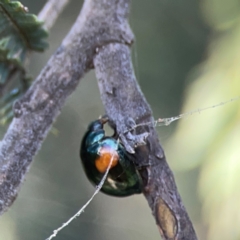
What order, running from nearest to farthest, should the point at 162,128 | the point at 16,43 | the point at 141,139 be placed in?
the point at 141,139, the point at 16,43, the point at 162,128

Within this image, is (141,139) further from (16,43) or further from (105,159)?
(16,43)

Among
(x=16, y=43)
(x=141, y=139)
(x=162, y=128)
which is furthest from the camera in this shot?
(x=162, y=128)

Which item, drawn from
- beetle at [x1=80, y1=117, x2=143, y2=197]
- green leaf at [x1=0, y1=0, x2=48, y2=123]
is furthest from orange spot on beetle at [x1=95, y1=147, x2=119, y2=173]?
green leaf at [x1=0, y1=0, x2=48, y2=123]

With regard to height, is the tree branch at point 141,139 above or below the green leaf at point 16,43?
below

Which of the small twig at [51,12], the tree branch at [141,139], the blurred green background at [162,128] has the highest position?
the small twig at [51,12]

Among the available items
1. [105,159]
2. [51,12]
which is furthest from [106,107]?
[51,12]

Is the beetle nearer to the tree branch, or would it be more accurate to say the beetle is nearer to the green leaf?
the tree branch

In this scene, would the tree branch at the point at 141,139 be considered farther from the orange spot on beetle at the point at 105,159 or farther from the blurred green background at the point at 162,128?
the blurred green background at the point at 162,128

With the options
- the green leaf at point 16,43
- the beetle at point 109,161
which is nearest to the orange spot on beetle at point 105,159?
the beetle at point 109,161

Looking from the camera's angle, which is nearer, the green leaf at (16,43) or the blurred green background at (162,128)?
the green leaf at (16,43)
